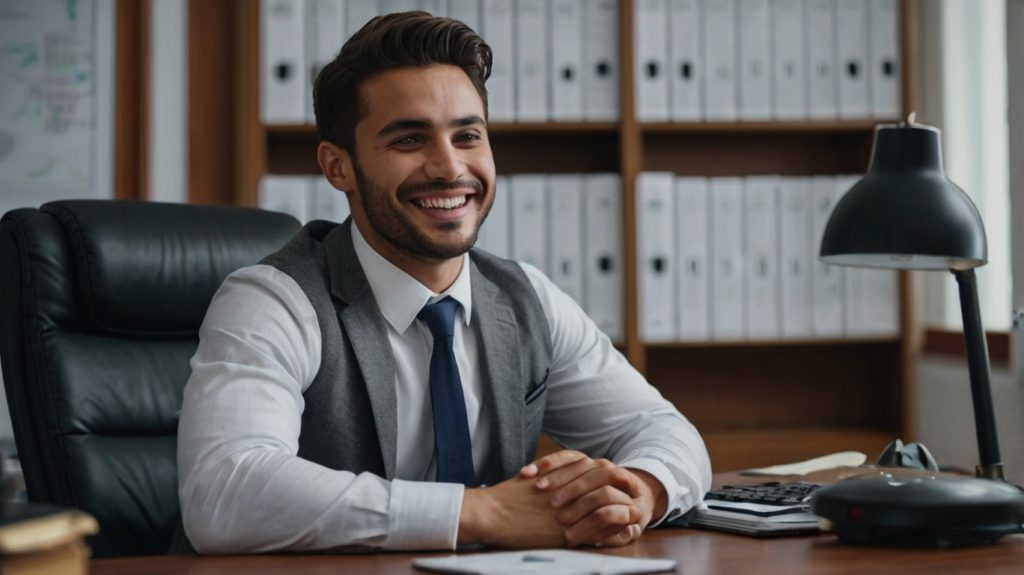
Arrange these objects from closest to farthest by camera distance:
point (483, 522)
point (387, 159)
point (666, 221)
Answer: point (483, 522)
point (387, 159)
point (666, 221)

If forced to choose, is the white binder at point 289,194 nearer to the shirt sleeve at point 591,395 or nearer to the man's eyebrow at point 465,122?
the shirt sleeve at point 591,395

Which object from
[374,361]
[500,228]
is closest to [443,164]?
[374,361]

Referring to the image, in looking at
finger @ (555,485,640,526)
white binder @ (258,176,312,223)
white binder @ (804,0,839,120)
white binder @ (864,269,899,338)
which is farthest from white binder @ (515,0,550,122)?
finger @ (555,485,640,526)

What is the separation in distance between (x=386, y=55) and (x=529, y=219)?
141cm

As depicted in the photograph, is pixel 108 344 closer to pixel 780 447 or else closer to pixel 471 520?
pixel 471 520

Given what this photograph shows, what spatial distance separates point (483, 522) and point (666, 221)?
1902 millimetres

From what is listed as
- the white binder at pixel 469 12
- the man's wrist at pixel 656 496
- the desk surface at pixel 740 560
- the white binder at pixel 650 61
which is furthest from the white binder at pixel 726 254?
the desk surface at pixel 740 560

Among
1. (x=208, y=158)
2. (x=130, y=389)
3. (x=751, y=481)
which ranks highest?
(x=208, y=158)

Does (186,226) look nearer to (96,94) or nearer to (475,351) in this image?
(475,351)

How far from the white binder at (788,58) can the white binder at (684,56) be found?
19 centimetres

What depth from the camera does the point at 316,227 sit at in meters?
1.70

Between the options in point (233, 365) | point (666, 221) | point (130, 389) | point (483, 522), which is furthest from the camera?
point (666, 221)

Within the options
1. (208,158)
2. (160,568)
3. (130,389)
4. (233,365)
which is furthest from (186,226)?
(208,158)

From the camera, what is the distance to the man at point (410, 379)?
1.22m
